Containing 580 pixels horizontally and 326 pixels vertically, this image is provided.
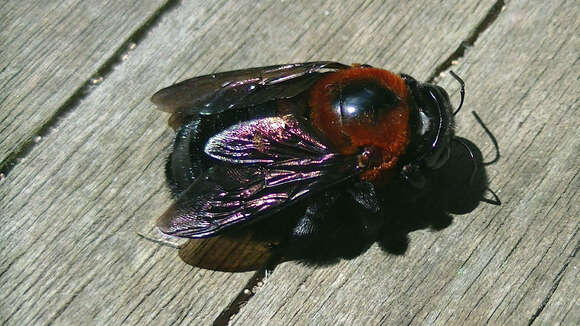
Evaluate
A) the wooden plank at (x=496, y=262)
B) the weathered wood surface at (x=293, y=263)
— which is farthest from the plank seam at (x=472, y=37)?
the wooden plank at (x=496, y=262)

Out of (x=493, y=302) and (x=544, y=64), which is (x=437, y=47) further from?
(x=493, y=302)

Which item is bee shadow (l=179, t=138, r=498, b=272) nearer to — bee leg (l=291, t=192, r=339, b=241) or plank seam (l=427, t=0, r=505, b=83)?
bee leg (l=291, t=192, r=339, b=241)

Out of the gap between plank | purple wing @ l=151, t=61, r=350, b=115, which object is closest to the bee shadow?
purple wing @ l=151, t=61, r=350, b=115

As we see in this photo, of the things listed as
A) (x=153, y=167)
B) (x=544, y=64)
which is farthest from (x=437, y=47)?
(x=153, y=167)

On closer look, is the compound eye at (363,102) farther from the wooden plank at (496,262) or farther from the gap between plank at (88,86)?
the gap between plank at (88,86)

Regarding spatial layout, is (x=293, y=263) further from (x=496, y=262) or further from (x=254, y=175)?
(x=496, y=262)

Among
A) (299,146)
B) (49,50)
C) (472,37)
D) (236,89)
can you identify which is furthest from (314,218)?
(49,50)
